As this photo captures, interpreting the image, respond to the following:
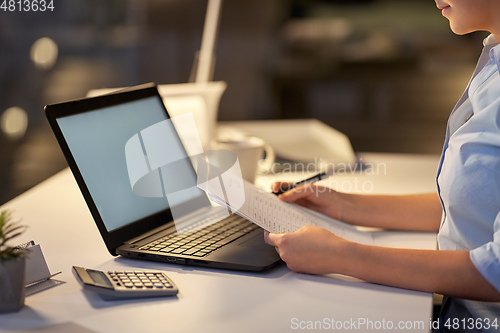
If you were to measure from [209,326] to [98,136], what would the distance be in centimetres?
38

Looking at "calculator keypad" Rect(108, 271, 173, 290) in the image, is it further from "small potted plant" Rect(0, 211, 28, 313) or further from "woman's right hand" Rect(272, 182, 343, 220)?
"woman's right hand" Rect(272, 182, 343, 220)

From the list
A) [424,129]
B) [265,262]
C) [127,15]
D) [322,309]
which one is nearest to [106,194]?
[265,262]

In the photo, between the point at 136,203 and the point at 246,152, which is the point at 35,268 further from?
the point at 246,152

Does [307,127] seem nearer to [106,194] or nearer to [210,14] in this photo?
[210,14]

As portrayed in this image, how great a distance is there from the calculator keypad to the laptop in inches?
2.7

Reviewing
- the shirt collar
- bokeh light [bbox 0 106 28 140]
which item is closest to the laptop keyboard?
the shirt collar

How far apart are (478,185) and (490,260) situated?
11cm

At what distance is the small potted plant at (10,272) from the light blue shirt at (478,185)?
55 cm

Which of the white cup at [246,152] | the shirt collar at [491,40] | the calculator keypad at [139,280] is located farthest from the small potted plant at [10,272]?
the shirt collar at [491,40]

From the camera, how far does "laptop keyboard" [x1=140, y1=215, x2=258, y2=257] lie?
2.40 feet

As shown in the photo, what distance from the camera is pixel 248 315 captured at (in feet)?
1.90

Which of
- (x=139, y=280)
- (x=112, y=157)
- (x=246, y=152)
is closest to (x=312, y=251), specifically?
(x=139, y=280)

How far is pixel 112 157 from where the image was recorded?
80 cm

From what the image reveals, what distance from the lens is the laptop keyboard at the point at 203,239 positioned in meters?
0.73
